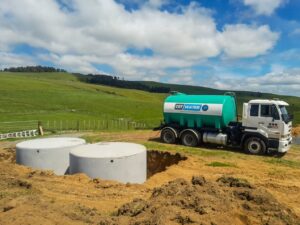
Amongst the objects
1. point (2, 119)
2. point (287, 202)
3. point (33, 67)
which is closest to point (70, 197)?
point (287, 202)

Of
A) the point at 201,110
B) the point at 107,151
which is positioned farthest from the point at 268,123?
the point at 107,151

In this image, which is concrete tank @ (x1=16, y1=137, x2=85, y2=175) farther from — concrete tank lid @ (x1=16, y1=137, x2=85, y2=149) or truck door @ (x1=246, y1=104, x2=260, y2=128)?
truck door @ (x1=246, y1=104, x2=260, y2=128)

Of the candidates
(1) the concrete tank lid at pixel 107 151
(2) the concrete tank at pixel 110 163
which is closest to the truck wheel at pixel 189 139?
(1) the concrete tank lid at pixel 107 151

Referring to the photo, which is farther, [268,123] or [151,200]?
[268,123]

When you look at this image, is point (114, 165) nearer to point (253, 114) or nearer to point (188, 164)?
point (188, 164)

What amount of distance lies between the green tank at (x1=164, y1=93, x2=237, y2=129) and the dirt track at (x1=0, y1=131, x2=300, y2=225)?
6072 millimetres

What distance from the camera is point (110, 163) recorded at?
40.1 feet

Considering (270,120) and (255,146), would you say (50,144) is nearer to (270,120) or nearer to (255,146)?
(255,146)

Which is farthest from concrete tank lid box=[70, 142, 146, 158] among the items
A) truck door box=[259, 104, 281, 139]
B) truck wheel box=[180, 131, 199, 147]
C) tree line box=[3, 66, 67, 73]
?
tree line box=[3, 66, 67, 73]

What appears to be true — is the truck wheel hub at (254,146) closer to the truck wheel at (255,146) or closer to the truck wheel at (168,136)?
the truck wheel at (255,146)

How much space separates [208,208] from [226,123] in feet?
41.6

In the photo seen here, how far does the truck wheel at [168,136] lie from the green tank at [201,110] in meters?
0.65

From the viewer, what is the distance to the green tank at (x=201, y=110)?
63.0 ft

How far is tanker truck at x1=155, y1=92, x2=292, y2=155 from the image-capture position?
17.5 meters
